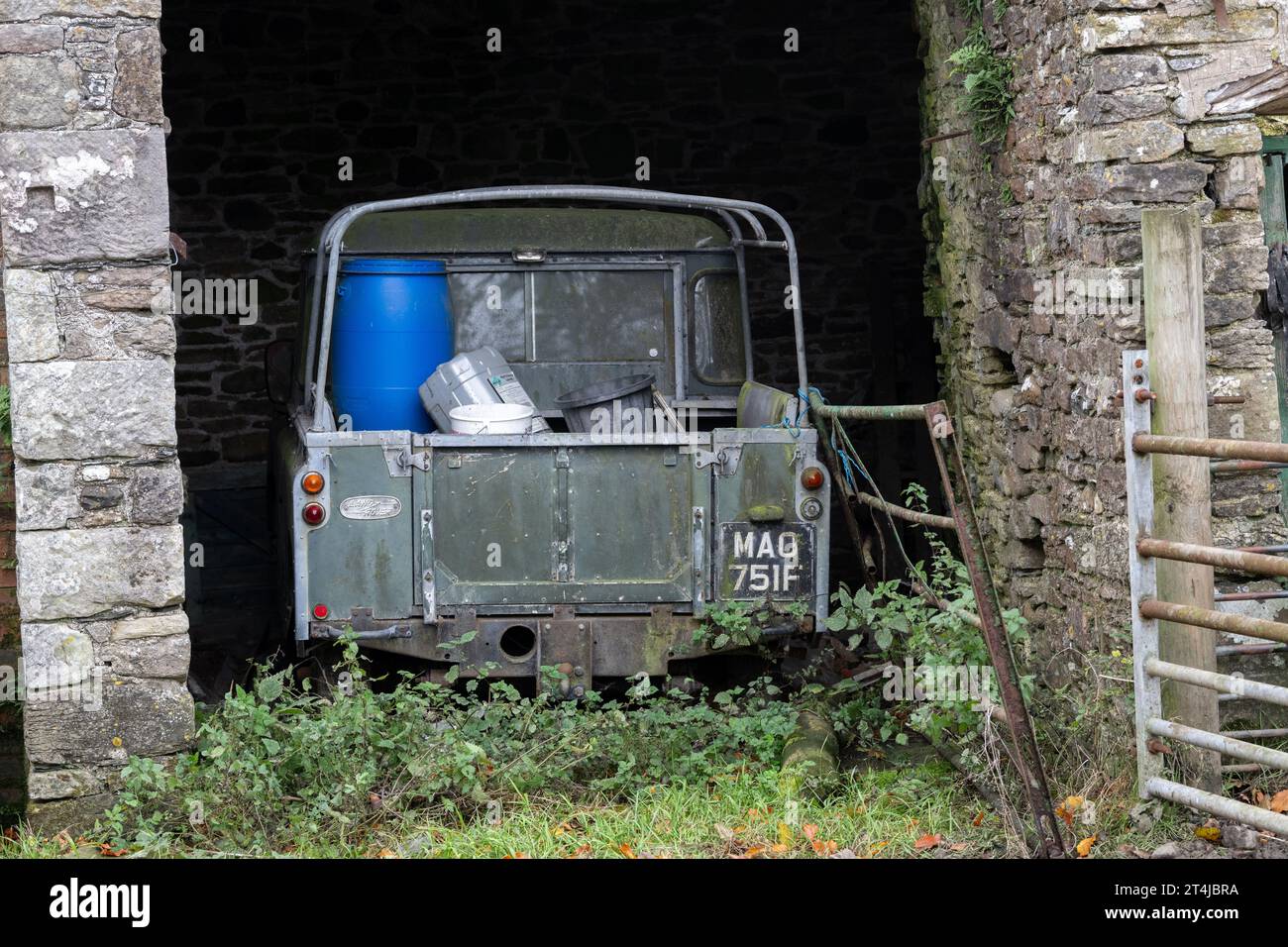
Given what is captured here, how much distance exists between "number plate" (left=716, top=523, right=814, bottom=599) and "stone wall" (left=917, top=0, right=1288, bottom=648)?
2.80 ft

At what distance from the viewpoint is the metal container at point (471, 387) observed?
19.9ft

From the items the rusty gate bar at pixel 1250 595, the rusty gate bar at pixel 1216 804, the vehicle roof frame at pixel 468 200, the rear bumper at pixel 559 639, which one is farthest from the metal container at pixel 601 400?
the rusty gate bar at pixel 1216 804

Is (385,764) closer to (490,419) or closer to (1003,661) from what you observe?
(490,419)

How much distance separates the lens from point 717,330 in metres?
6.84

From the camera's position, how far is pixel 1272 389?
456 centimetres

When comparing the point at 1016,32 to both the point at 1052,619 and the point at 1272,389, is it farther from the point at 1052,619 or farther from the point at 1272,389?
the point at 1052,619

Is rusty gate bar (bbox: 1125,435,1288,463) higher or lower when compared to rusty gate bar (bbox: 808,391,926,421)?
lower

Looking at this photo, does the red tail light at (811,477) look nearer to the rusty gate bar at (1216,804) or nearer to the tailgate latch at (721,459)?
the tailgate latch at (721,459)

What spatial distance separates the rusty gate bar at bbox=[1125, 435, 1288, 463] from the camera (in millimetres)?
3613

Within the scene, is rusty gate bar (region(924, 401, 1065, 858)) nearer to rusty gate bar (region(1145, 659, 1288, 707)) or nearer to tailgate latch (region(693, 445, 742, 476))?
rusty gate bar (region(1145, 659, 1288, 707))

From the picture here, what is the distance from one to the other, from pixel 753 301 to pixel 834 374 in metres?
0.88

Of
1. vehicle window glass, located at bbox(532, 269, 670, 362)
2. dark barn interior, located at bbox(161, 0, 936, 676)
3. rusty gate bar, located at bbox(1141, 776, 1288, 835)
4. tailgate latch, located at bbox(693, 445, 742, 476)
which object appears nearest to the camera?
rusty gate bar, located at bbox(1141, 776, 1288, 835)

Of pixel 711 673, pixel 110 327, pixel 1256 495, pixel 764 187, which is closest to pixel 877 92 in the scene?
pixel 764 187

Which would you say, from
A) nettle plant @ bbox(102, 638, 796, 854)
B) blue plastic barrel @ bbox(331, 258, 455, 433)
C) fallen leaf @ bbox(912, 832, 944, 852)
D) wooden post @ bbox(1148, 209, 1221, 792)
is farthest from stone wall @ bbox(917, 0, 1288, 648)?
blue plastic barrel @ bbox(331, 258, 455, 433)
